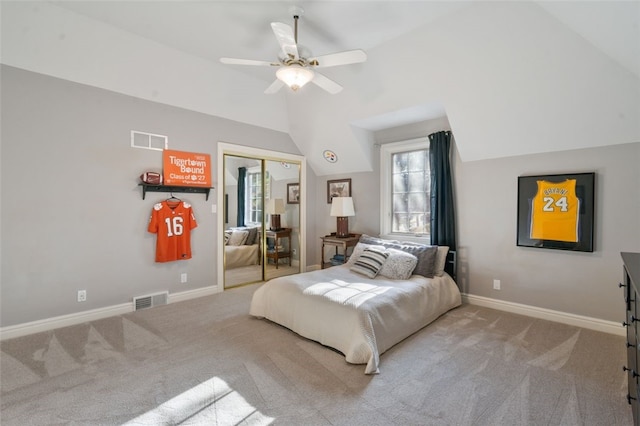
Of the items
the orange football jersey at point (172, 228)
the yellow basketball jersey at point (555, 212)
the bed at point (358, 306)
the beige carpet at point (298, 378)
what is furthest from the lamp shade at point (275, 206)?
A: the yellow basketball jersey at point (555, 212)

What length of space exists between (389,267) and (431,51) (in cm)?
241

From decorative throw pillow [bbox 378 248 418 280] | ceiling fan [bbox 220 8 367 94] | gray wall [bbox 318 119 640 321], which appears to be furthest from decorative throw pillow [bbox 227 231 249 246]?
gray wall [bbox 318 119 640 321]

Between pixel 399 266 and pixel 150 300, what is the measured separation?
313 centimetres

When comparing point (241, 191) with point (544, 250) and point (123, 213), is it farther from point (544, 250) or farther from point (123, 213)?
point (544, 250)

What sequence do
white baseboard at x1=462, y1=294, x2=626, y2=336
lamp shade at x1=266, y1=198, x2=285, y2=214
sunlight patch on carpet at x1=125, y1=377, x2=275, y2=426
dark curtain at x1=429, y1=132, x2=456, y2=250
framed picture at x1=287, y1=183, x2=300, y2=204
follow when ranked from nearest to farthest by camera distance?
sunlight patch on carpet at x1=125, y1=377, x2=275, y2=426, white baseboard at x1=462, y1=294, x2=626, y2=336, dark curtain at x1=429, y1=132, x2=456, y2=250, lamp shade at x1=266, y1=198, x2=285, y2=214, framed picture at x1=287, y1=183, x2=300, y2=204

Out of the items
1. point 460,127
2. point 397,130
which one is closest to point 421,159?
point 397,130

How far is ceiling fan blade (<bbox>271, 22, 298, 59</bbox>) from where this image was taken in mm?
2208

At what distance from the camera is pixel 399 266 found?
3465 millimetres

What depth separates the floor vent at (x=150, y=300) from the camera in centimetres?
362

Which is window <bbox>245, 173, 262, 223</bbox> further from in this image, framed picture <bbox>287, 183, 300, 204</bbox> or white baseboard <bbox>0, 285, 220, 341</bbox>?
white baseboard <bbox>0, 285, 220, 341</bbox>

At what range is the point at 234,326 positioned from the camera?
315cm

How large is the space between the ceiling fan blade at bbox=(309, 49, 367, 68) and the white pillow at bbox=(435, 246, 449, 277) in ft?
Result: 8.21

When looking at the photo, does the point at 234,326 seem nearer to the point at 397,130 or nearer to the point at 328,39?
the point at 328,39

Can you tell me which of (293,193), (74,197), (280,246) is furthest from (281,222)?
(74,197)
